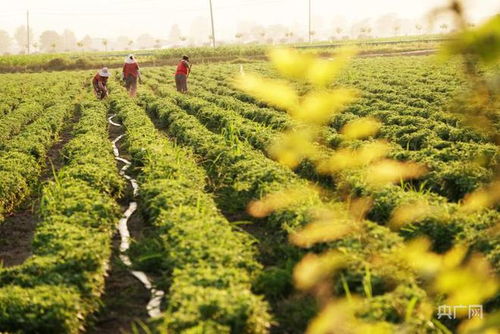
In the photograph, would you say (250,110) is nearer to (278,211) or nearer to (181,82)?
(181,82)

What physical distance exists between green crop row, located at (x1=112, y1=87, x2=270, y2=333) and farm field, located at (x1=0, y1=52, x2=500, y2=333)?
2 cm

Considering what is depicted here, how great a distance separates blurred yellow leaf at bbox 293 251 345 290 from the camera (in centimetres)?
580

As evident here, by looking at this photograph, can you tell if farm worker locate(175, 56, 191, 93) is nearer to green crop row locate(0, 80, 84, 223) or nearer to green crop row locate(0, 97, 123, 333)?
green crop row locate(0, 80, 84, 223)

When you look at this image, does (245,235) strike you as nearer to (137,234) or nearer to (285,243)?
(285,243)

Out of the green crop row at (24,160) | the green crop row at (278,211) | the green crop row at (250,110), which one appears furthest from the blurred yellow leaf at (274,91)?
the green crop row at (250,110)

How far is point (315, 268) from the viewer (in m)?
6.02

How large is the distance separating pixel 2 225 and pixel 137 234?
2393mm

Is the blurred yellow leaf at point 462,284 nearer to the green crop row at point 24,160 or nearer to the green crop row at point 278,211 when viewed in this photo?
the green crop row at point 278,211

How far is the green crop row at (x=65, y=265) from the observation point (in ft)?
17.3

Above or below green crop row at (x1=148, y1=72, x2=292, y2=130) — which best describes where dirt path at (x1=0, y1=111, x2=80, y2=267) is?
below

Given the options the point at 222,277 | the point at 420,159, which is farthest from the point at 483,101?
the point at 420,159

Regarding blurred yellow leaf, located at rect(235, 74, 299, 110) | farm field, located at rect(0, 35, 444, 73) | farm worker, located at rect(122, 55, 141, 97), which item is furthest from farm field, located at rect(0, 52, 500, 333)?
farm field, located at rect(0, 35, 444, 73)

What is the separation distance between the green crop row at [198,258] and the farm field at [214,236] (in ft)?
0.06

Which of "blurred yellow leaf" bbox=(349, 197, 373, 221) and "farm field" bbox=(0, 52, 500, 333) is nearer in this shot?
"farm field" bbox=(0, 52, 500, 333)
